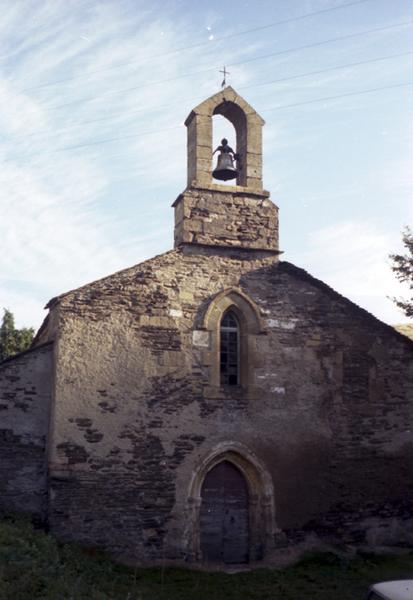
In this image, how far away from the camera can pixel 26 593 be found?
24.3ft

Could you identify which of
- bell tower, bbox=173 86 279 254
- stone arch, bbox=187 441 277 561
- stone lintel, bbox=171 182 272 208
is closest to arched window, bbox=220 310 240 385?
stone arch, bbox=187 441 277 561

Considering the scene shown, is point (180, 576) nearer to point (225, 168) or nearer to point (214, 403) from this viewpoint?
point (214, 403)

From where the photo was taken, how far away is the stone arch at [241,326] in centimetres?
1345

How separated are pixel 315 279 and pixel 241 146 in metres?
3.41

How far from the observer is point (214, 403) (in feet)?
43.3

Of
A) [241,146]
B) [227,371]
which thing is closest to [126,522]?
[227,371]

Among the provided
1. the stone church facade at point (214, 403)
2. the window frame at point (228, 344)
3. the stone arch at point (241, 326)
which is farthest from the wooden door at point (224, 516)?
the stone arch at point (241, 326)

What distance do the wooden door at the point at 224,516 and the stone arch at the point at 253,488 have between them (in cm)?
13

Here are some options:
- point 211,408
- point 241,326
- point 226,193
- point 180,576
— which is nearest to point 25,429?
point 211,408

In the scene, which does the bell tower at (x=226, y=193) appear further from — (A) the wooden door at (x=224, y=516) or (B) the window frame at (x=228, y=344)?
(A) the wooden door at (x=224, y=516)

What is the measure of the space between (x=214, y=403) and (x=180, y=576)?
10.8ft

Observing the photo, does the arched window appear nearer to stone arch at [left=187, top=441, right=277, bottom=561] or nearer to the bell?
stone arch at [left=187, top=441, right=277, bottom=561]

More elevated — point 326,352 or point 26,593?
point 326,352

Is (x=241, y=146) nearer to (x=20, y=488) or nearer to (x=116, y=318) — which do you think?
(x=116, y=318)
